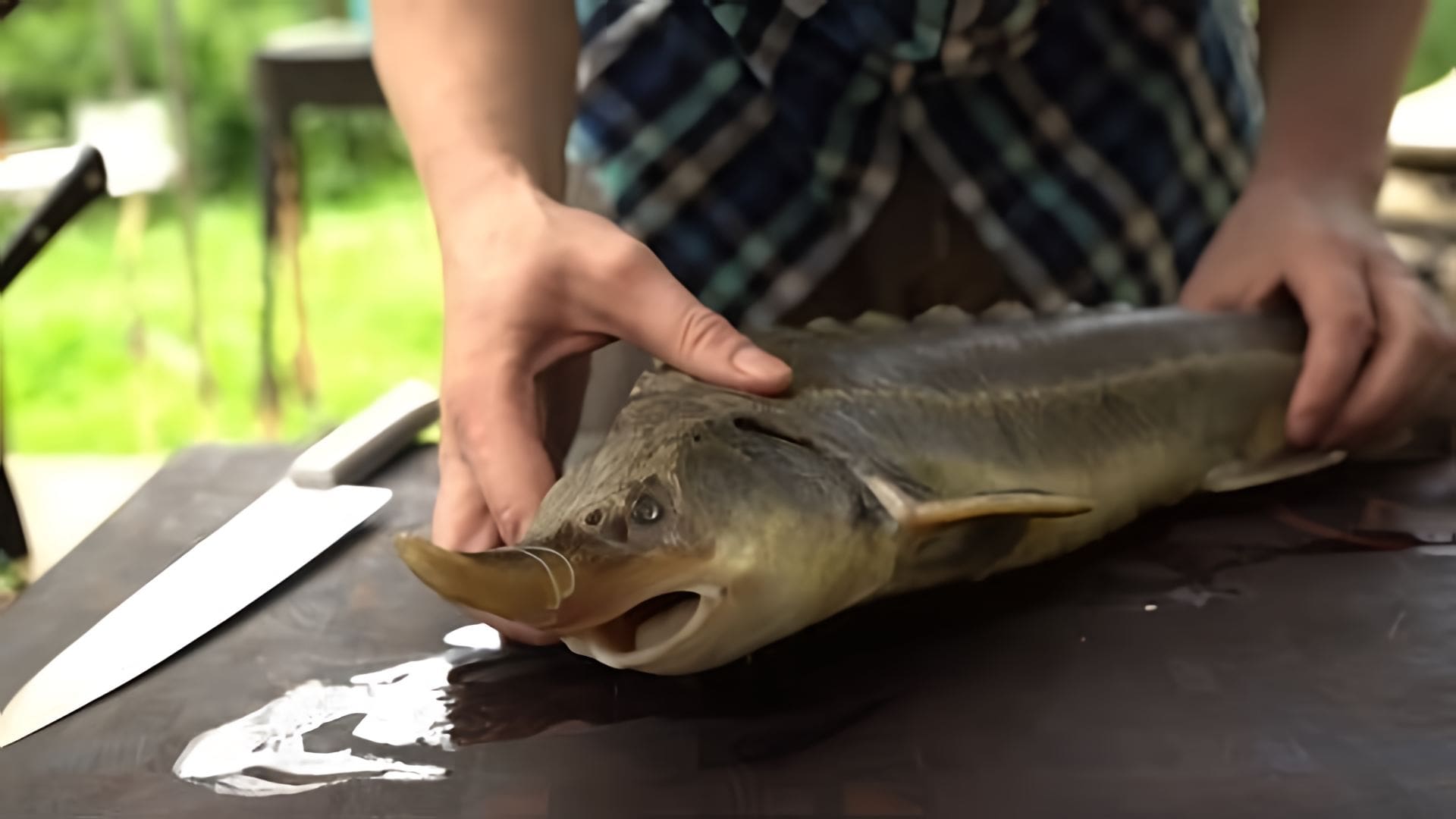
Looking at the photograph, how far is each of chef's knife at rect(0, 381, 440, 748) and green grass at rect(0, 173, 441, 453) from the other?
1221 mm

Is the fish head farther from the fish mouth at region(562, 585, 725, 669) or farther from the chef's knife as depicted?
the chef's knife

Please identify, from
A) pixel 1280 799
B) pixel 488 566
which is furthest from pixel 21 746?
pixel 1280 799

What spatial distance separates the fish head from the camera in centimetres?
59

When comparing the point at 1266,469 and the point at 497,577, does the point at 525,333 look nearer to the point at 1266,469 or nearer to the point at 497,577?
the point at 497,577

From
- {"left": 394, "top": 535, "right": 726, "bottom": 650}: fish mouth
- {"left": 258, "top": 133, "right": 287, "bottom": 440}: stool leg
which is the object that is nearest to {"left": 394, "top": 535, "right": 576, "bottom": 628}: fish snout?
{"left": 394, "top": 535, "right": 726, "bottom": 650}: fish mouth

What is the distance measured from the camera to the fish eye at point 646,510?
25.0 inches

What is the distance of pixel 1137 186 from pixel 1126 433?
1.24 feet

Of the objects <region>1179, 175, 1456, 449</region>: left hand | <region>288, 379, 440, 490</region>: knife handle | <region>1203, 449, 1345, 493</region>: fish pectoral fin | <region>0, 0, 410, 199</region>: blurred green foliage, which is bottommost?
<region>0, 0, 410, 199</region>: blurred green foliage

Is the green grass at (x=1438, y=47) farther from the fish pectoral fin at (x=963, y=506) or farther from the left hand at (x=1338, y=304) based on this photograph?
the fish pectoral fin at (x=963, y=506)

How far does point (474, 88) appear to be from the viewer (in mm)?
895

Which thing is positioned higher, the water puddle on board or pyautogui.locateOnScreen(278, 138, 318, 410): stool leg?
the water puddle on board

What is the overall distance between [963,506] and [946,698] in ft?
0.34

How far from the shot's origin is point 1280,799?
2.00ft

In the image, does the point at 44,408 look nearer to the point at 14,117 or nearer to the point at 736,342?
the point at 14,117
